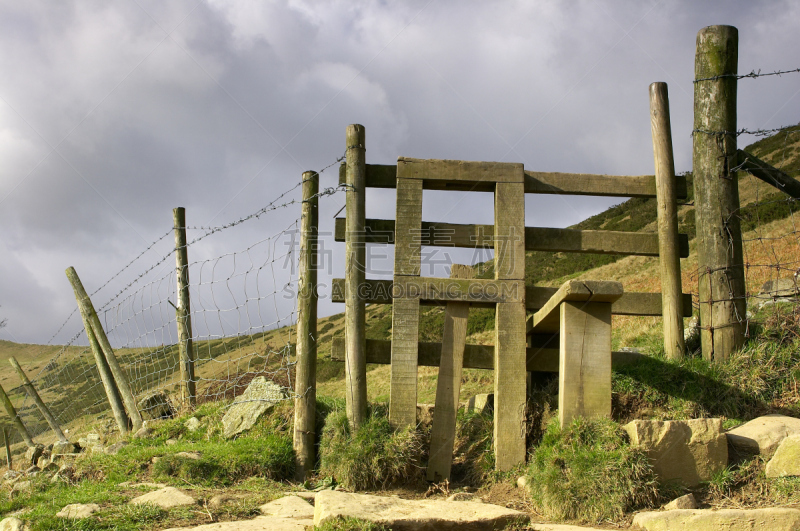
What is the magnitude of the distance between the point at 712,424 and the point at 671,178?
2.95m

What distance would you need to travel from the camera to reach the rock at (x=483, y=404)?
6.66 m

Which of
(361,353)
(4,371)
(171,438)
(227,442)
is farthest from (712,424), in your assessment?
(4,371)

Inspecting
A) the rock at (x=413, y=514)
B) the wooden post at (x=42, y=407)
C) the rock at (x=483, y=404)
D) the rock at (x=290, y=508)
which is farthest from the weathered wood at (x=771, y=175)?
the wooden post at (x=42, y=407)

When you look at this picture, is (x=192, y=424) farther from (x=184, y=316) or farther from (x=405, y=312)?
(x=405, y=312)

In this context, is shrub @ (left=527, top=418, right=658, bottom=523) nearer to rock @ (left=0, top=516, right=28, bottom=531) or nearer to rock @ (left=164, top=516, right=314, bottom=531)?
rock @ (left=164, top=516, right=314, bottom=531)

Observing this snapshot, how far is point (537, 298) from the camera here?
639cm

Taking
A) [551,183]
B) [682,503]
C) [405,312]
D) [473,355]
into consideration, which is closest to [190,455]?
[405,312]

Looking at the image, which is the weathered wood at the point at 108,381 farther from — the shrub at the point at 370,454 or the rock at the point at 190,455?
the shrub at the point at 370,454

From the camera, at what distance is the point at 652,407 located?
234 inches

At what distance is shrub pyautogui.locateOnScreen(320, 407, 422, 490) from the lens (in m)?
5.64

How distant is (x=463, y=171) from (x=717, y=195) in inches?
114

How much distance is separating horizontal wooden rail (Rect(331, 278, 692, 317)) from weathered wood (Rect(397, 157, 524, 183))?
3.93 ft

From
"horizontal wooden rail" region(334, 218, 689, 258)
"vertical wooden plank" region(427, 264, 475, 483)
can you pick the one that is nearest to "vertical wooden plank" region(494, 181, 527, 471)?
"horizontal wooden rail" region(334, 218, 689, 258)

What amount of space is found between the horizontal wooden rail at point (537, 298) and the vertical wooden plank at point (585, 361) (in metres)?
1.00
